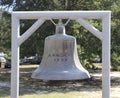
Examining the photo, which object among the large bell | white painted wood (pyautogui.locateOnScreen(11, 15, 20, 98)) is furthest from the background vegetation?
the large bell

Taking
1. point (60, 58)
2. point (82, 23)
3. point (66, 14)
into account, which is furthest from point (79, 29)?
point (60, 58)

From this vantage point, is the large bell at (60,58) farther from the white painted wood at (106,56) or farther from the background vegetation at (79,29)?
the background vegetation at (79,29)

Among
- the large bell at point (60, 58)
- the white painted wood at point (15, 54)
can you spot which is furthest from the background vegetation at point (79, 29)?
the large bell at point (60, 58)

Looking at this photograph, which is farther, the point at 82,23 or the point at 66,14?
the point at 82,23

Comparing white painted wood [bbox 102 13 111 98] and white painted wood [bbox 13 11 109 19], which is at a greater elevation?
white painted wood [bbox 13 11 109 19]

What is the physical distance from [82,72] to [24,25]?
15.4 meters

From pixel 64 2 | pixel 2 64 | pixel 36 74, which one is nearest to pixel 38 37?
pixel 64 2

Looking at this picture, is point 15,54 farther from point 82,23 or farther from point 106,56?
point 106,56

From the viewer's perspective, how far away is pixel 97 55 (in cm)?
2086

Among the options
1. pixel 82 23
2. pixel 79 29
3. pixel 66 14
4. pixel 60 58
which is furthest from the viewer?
pixel 79 29

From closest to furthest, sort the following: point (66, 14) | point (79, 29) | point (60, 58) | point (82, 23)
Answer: point (60, 58)
point (66, 14)
point (82, 23)
point (79, 29)

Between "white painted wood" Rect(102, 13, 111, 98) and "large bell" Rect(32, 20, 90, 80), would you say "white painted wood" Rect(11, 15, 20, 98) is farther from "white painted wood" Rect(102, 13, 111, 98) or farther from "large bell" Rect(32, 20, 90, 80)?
"white painted wood" Rect(102, 13, 111, 98)

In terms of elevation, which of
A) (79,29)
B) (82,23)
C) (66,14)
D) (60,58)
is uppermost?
(79,29)

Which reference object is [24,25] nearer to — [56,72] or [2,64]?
[56,72]
